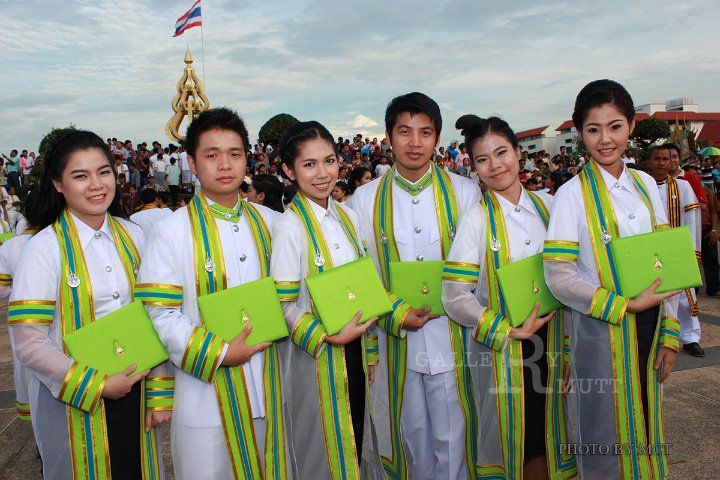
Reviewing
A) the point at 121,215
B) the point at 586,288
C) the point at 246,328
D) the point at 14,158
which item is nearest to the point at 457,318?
the point at 586,288

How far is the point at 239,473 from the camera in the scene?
8.02 ft

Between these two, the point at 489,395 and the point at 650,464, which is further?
the point at 489,395

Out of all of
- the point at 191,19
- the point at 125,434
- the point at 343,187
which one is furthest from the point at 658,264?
the point at 191,19

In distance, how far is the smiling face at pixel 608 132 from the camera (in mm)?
2752

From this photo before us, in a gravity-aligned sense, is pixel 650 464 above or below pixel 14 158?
below

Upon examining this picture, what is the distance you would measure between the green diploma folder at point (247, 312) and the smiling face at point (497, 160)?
1.28m

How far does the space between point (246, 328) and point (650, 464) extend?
204 centimetres

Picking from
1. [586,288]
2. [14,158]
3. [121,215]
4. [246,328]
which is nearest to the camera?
[246,328]

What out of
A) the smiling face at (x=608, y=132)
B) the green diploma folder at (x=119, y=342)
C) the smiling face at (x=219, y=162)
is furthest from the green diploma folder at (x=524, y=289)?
the green diploma folder at (x=119, y=342)

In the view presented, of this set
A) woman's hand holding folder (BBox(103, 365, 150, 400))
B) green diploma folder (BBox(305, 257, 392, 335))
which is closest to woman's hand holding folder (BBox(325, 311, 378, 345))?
green diploma folder (BBox(305, 257, 392, 335))

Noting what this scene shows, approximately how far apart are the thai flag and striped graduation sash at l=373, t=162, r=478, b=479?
16.3 metres

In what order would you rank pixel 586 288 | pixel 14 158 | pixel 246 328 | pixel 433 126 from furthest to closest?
pixel 14 158, pixel 433 126, pixel 586 288, pixel 246 328

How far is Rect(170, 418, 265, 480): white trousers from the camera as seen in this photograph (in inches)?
94.3

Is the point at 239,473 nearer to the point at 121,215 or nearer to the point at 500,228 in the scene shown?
the point at 121,215
